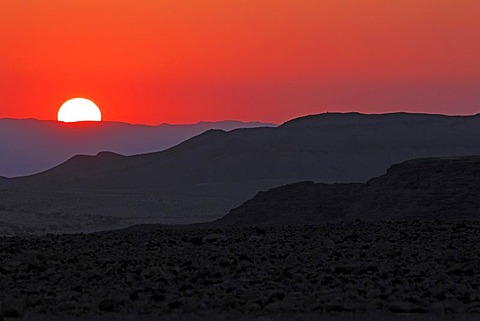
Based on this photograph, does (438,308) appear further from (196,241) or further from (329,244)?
(196,241)

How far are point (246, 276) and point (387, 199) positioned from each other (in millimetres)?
22474

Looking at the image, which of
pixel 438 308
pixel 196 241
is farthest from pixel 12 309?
pixel 196 241

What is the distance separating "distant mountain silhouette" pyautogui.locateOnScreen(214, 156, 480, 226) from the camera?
35656 mm

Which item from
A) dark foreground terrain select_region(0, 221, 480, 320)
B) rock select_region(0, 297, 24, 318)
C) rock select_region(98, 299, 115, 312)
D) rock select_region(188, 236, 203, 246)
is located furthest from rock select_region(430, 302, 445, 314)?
rock select_region(188, 236, 203, 246)

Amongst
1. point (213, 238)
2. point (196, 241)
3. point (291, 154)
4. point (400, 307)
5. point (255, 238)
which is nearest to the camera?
point (400, 307)

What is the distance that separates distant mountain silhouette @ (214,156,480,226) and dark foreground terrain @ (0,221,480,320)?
1076 cm

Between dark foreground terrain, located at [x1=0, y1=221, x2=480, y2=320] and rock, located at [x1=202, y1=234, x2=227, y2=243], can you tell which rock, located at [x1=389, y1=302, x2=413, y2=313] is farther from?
rock, located at [x1=202, y1=234, x2=227, y2=243]

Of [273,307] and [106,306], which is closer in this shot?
[273,307]

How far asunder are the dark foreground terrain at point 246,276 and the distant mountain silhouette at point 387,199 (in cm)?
1076

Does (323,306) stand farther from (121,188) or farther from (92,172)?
(92,172)

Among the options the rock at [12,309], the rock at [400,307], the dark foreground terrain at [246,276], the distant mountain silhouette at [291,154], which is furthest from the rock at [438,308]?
the distant mountain silhouette at [291,154]

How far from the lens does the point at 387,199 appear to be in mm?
38562

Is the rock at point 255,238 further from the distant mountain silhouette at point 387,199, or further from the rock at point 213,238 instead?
the distant mountain silhouette at point 387,199

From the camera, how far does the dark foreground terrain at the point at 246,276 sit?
1373cm
